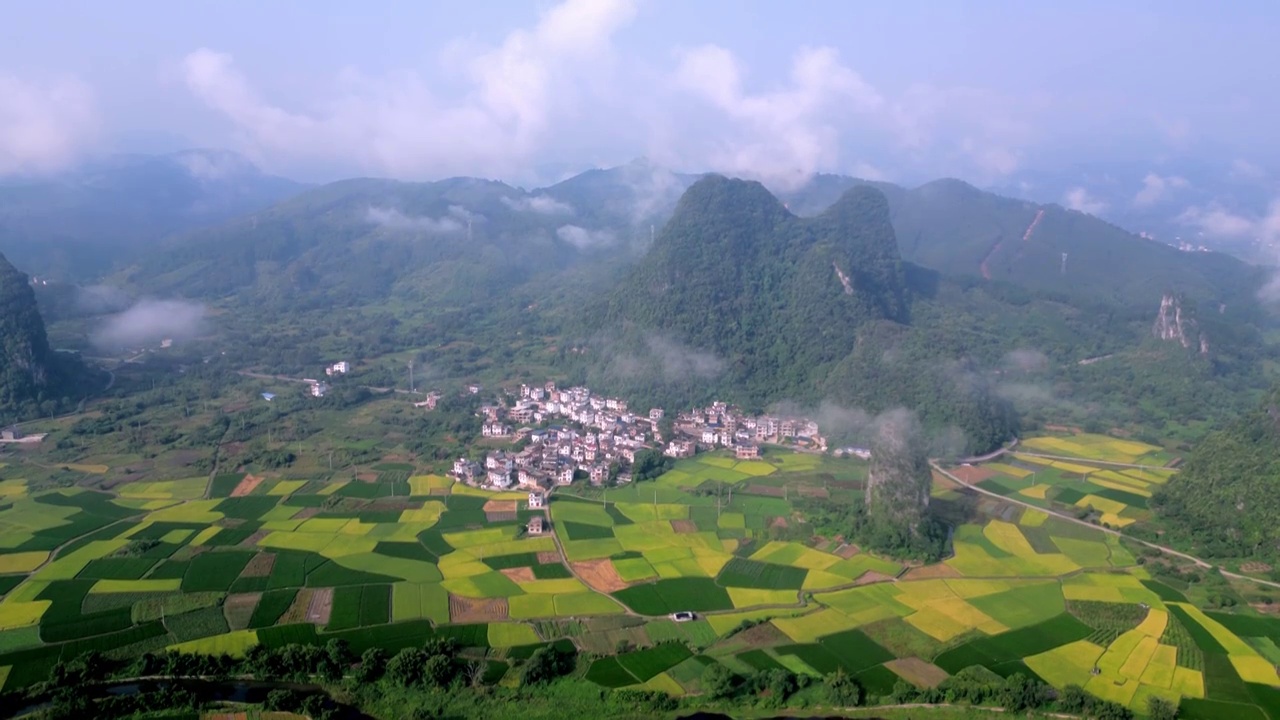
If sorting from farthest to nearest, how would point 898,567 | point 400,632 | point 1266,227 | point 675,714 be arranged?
1. point 1266,227
2. point 898,567
3. point 400,632
4. point 675,714

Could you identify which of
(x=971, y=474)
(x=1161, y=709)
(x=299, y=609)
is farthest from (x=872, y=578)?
(x=299, y=609)

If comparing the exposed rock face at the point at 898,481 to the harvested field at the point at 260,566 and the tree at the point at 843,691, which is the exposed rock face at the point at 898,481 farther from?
the harvested field at the point at 260,566

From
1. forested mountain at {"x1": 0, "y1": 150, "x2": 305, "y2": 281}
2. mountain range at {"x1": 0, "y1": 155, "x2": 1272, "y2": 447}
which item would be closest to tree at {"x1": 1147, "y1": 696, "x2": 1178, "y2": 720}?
mountain range at {"x1": 0, "y1": 155, "x2": 1272, "y2": 447}

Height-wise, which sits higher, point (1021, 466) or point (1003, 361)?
point (1003, 361)

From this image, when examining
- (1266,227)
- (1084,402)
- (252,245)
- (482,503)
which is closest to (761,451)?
(482,503)

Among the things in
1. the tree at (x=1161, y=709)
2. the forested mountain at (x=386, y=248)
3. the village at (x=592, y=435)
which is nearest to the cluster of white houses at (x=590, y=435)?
the village at (x=592, y=435)

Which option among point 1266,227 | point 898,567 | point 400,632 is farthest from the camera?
point 1266,227

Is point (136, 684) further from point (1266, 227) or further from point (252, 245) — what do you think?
point (1266, 227)

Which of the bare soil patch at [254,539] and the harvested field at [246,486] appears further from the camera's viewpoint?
the harvested field at [246,486]
